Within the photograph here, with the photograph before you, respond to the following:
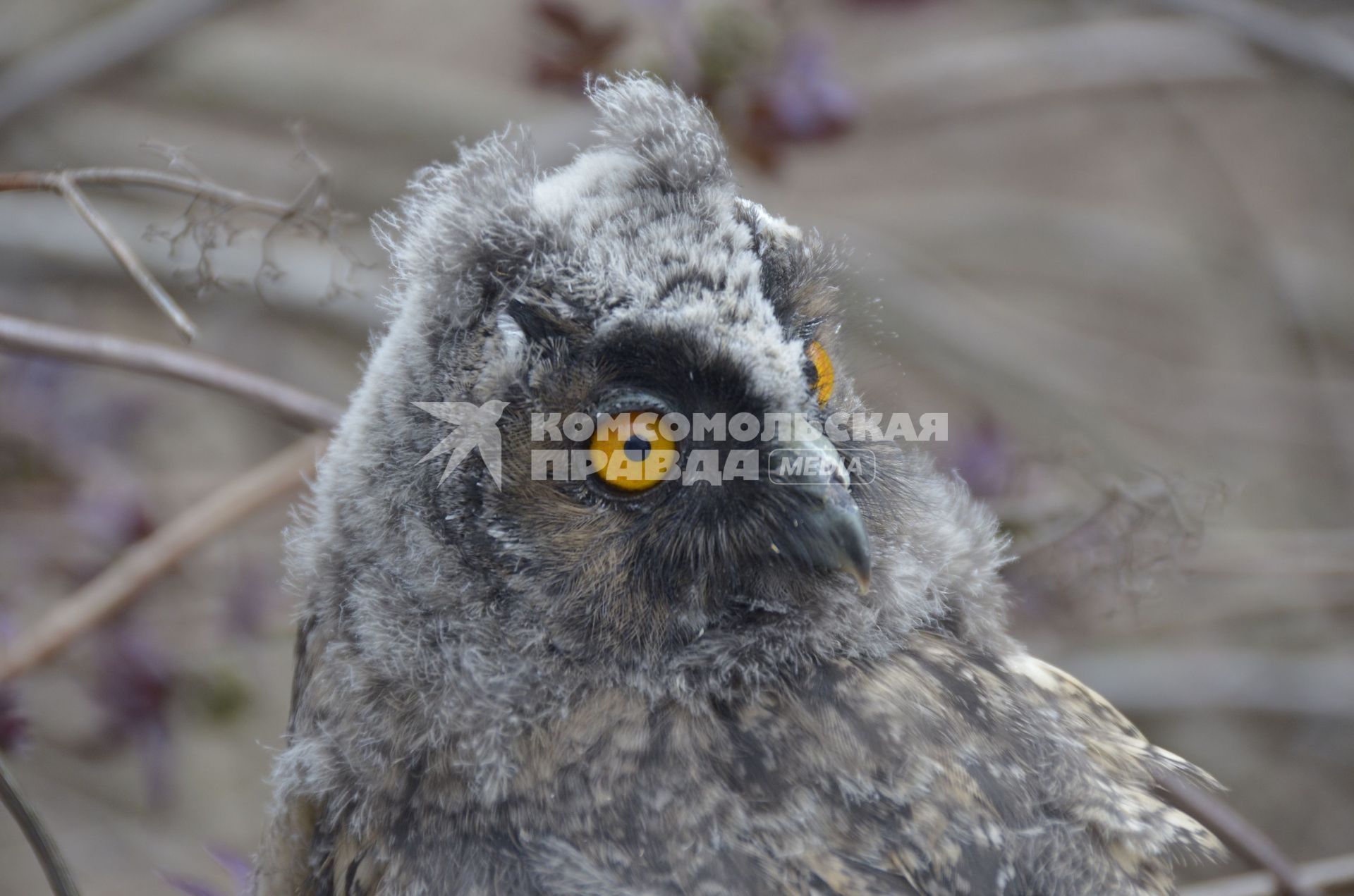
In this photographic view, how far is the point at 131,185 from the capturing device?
1.55 metres

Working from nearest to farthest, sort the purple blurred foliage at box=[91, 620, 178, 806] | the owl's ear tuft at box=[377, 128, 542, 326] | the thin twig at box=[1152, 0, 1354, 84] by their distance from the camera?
the owl's ear tuft at box=[377, 128, 542, 326], the purple blurred foliage at box=[91, 620, 178, 806], the thin twig at box=[1152, 0, 1354, 84]

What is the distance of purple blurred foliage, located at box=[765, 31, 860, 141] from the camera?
2.75 meters

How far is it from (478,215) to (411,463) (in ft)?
1.29

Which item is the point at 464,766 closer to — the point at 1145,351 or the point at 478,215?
the point at 478,215

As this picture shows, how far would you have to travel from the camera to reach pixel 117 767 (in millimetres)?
4117

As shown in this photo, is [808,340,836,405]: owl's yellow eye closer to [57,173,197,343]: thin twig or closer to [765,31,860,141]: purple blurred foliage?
[57,173,197,343]: thin twig

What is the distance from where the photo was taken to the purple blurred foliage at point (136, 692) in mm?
2809

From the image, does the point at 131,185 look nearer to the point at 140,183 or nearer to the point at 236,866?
the point at 140,183

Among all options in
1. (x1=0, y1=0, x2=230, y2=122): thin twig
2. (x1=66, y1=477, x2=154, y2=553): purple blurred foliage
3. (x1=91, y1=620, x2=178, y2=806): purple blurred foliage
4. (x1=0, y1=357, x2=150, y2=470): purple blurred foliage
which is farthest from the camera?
(x1=0, y1=0, x2=230, y2=122): thin twig

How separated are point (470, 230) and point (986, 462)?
5.95 ft

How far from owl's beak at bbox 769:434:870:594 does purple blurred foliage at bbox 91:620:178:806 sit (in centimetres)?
199

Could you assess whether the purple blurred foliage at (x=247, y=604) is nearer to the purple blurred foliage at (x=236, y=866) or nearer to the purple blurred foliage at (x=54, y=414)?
the purple blurred foliage at (x=54, y=414)

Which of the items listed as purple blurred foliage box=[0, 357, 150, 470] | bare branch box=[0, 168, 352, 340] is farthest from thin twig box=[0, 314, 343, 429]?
purple blurred foliage box=[0, 357, 150, 470]

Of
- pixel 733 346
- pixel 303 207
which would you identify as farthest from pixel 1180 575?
pixel 303 207
